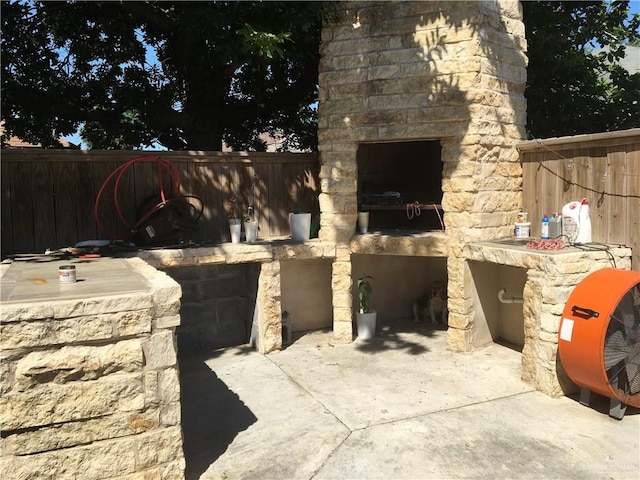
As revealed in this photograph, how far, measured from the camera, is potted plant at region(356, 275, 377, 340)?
7.68 metres

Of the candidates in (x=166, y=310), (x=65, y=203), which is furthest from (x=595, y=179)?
(x=65, y=203)

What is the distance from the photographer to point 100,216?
6.59m

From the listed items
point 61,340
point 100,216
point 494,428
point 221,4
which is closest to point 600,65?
point 221,4

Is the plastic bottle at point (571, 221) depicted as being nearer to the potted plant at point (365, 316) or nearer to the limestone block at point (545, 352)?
the limestone block at point (545, 352)

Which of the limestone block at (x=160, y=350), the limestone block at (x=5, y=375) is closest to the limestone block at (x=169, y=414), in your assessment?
the limestone block at (x=160, y=350)

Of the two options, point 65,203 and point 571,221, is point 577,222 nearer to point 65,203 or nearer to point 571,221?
point 571,221

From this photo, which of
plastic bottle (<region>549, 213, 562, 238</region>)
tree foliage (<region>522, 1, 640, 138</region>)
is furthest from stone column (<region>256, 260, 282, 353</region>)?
tree foliage (<region>522, 1, 640, 138</region>)

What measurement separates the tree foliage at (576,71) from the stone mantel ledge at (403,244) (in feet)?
12.9

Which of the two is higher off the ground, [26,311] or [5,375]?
[26,311]

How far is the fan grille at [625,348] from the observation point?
16.1ft

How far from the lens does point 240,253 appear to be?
6781 mm

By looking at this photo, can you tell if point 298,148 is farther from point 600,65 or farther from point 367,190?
point 600,65

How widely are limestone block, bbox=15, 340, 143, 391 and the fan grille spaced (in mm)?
4208

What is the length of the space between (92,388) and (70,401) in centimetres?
15
